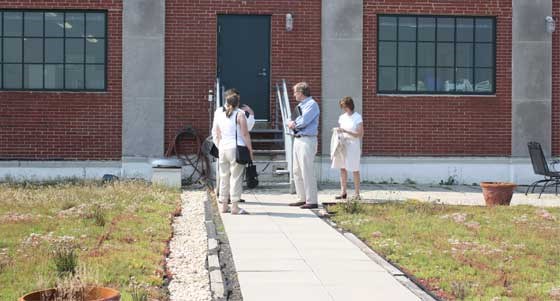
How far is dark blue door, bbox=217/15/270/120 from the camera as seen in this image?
1741cm

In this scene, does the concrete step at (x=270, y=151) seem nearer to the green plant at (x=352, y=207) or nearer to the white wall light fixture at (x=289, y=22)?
the white wall light fixture at (x=289, y=22)

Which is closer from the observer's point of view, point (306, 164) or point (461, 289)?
point (461, 289)

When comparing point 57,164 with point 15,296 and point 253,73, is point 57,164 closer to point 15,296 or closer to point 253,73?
point 253,73

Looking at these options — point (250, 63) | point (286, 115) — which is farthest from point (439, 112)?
point (250, 63)

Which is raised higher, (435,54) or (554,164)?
(435,54)

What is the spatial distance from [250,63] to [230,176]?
5822mm

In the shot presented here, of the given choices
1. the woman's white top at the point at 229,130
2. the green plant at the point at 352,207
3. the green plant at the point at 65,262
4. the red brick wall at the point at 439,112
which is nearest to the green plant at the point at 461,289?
the green plant at the point at 65,262

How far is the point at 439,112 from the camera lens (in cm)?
1777

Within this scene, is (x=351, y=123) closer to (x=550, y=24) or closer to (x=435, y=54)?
(x=435, y=54)

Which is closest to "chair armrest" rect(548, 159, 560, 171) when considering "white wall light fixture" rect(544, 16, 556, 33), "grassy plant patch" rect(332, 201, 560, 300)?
"white wall light fixture" rect(544, 16, 556, 33)

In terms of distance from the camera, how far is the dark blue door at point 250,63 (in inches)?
685

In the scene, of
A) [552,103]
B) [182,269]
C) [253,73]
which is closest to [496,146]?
[552,103]

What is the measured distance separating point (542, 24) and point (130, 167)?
30.0 ft

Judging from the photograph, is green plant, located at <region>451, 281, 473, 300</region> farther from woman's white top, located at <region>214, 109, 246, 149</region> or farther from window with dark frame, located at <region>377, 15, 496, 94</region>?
window with dark frame, located at <region>377, 15, 496, 94</region>
